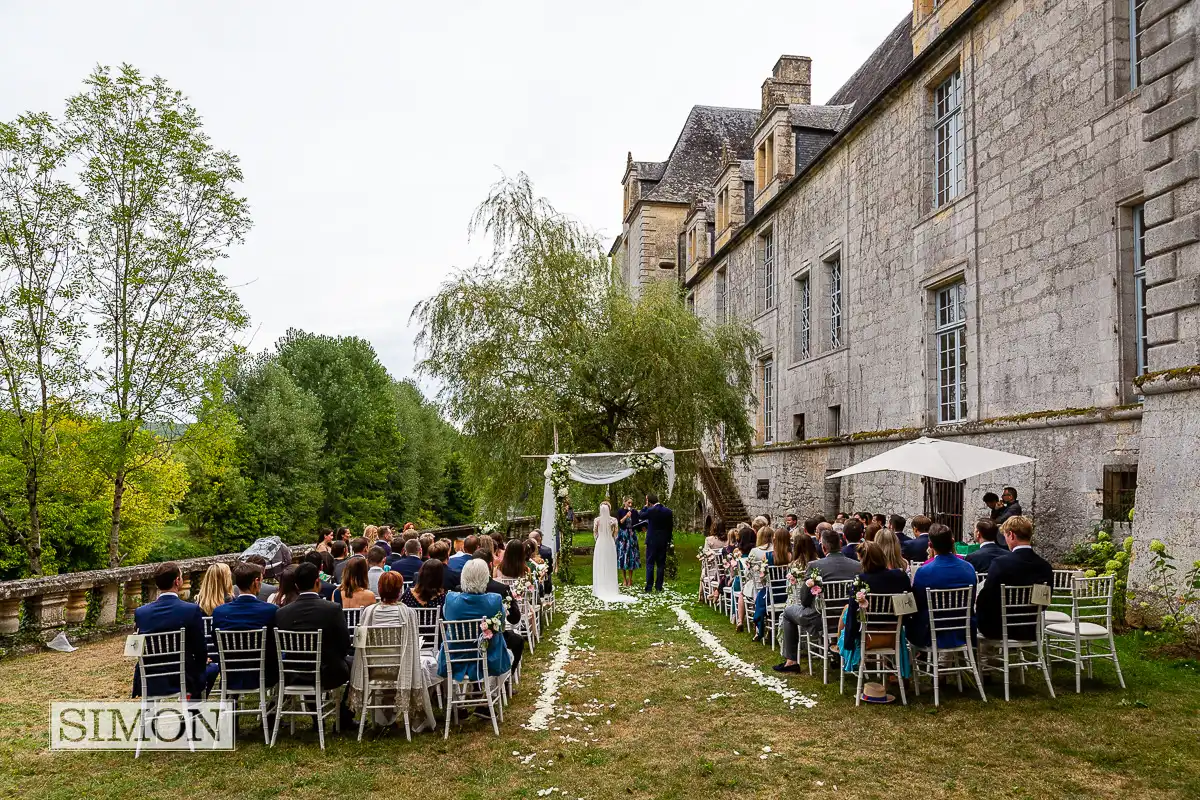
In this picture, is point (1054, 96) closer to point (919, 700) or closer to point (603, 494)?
point (919, 700)

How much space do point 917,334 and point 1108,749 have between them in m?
10.1

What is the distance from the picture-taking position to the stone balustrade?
363 inches

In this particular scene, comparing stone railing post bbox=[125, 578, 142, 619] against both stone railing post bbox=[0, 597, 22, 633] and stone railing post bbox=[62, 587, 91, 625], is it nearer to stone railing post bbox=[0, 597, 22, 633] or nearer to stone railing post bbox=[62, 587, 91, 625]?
stone railing post bbox=[62, 587, 91, 625]

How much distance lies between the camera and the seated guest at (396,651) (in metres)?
5.85

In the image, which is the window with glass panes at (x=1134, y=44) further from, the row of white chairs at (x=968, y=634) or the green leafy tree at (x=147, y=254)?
the green leafy tree at (x=147, y=254)

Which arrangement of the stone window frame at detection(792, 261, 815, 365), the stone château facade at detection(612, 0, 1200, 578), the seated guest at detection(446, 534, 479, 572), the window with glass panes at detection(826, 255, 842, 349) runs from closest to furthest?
the seated guest at detection(446, 534, 479, 572) → the stone château facade at detection(612, 0, 1200, 578) → the window with glass panes at detection(826, 255, 842, 349) → the stone window frame at detection(792, 261, 815, 365)

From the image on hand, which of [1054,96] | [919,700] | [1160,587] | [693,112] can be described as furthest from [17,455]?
[693,112]

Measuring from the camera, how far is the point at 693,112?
3544cm

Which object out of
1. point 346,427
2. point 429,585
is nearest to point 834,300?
point 429,585

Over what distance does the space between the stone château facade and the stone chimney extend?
2388 mm

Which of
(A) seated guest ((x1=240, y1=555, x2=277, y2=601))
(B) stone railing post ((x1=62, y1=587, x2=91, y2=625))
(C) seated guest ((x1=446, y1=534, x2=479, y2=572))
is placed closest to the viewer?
(A) seated guest ((x1=240, y1=555, x2=277, y2=601))

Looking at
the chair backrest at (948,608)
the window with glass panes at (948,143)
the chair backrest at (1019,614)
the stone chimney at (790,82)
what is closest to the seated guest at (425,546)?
the chair backrest at (948,608)

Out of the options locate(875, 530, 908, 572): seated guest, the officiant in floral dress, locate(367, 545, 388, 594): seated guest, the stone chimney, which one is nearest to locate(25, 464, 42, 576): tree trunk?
locate(367, 545, 388, 594): seated guest

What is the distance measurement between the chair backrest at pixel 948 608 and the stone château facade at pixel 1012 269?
9.59ft
